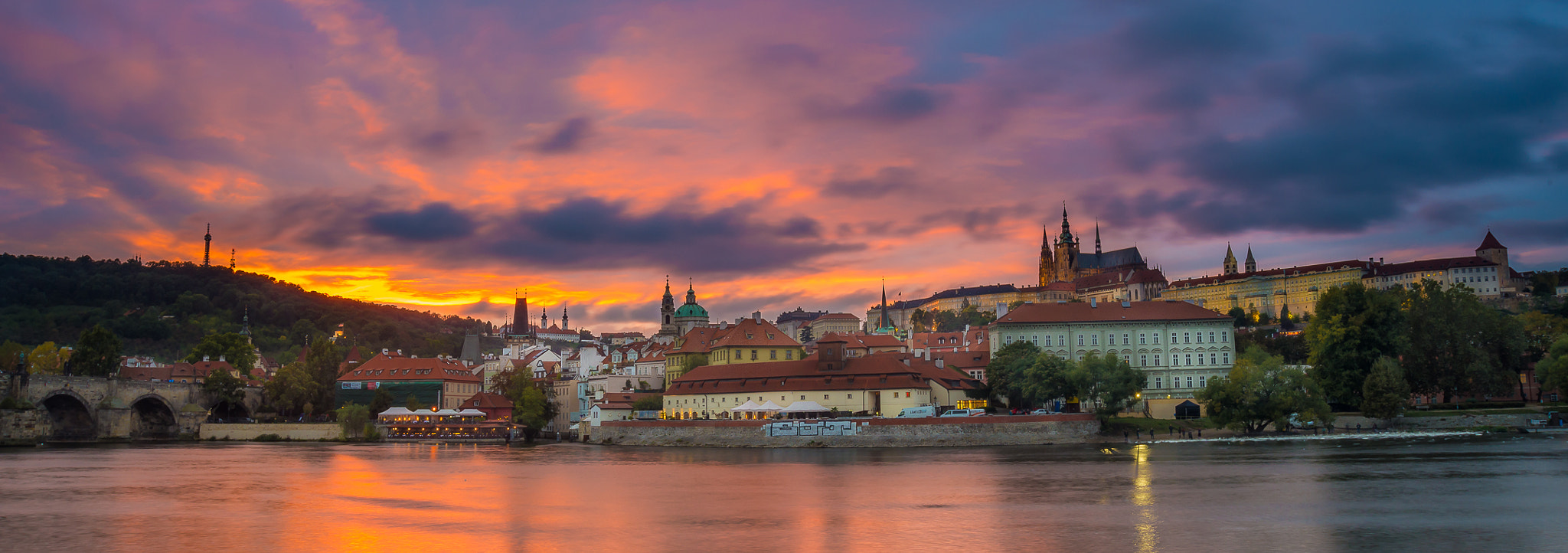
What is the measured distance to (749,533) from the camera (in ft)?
76.6

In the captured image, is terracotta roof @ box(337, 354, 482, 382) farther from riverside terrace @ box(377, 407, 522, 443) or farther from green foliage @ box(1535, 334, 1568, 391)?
green foliage @ box(1535, 334, 1568, 391)

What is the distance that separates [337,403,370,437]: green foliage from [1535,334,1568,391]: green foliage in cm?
8359

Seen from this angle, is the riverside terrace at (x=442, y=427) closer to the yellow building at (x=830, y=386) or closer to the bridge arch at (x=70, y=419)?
the yellow building at (x=830, y=386)

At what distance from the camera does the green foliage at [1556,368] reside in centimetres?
6316

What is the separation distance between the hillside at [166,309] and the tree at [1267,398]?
11989 centimetres

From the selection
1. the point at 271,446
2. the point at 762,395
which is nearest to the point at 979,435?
the point at 762,395

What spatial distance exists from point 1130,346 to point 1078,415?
22.0 meters

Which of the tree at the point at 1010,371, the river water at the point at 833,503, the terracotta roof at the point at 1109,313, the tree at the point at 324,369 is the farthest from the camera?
the tree at the point at 324,369

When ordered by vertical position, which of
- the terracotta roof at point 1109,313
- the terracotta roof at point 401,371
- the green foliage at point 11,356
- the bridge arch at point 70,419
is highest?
the terracotta roof at point 1109,313

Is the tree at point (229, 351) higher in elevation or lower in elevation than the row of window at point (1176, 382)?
higher

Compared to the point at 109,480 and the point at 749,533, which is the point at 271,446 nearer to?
the point at 109,480

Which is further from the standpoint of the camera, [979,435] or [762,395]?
[762,395]

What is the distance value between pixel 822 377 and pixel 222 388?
179ft

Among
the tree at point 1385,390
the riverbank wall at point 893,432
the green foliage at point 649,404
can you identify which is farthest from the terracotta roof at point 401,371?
the tree at point 1385,390
